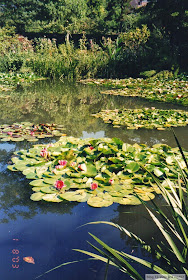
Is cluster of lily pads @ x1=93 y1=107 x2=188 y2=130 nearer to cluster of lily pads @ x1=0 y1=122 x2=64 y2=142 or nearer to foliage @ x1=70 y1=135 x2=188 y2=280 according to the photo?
cluster of lily pads @ x1=0 y1=122 x2=64 y2=142

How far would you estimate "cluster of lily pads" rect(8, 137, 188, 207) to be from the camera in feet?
6.90

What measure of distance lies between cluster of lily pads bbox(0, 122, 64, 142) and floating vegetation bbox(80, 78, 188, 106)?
3206 millimetres

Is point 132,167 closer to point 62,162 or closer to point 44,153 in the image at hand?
point 62,162

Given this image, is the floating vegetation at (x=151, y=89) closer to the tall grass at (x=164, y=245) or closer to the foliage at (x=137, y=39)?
the foliage at (x=137, y=39)

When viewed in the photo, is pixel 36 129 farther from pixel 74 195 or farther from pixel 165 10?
pixel 165 10

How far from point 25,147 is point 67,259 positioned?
6.28 feet

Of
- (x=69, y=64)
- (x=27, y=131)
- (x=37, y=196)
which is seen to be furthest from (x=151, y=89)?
(x=37, y=196)

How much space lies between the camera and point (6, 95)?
22.4 feet

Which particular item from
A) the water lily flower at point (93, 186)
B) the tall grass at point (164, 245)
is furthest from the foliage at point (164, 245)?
the water lily flower at point (93, 186)

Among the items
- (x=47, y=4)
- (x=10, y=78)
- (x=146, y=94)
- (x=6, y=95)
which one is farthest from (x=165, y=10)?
(x=47, y=4)

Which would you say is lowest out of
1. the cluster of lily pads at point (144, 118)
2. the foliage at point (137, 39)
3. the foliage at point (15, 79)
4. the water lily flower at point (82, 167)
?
the foliage at point (15, 79)

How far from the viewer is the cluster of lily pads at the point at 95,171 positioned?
6.90 feet

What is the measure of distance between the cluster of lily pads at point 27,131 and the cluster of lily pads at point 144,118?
1.00 metres

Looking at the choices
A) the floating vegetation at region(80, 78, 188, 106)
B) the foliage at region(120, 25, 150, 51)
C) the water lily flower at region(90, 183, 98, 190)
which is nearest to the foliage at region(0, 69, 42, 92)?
the floating vegetation at region(80, 78, 188, 106)
